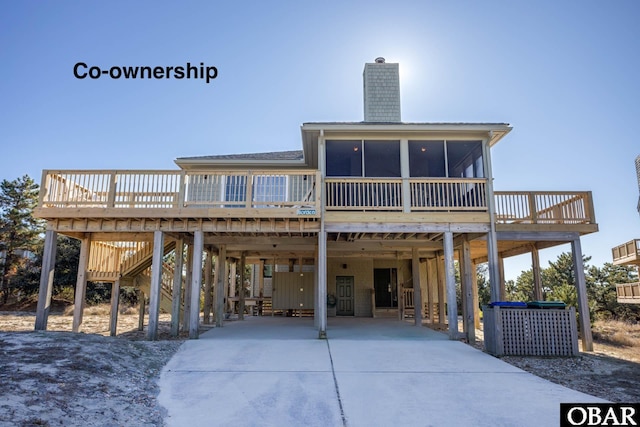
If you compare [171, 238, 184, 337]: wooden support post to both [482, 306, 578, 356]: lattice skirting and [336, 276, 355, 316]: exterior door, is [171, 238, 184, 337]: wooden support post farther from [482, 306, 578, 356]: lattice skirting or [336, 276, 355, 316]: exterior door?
[336, 276, 355, 316]: exterior door

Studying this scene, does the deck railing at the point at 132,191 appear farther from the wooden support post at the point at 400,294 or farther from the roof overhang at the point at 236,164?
the wooden support post at the point at 400,294

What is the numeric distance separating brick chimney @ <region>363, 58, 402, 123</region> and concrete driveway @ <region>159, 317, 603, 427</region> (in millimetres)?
7663

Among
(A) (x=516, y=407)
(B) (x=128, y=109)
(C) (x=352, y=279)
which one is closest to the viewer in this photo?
(A) (x=516, y=407)

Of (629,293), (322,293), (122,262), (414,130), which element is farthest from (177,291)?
(629,293)

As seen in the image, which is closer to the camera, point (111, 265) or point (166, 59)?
point (166, 59)

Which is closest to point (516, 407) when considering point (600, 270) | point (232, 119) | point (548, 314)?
point (548, 314)

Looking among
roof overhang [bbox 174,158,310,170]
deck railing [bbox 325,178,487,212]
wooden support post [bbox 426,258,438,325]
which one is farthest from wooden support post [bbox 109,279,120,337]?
wooden support post [bbox 426,258,438,325]

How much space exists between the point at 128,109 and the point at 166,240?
15.4 feet

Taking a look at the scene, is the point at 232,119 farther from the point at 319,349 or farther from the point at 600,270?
the point at 600,270

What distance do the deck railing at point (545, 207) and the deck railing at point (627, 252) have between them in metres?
13.8

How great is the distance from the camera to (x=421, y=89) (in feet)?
46.3

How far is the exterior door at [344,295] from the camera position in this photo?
56.7 feet

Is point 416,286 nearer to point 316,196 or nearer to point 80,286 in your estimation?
point 316,196

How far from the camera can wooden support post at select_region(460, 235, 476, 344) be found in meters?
9.96
